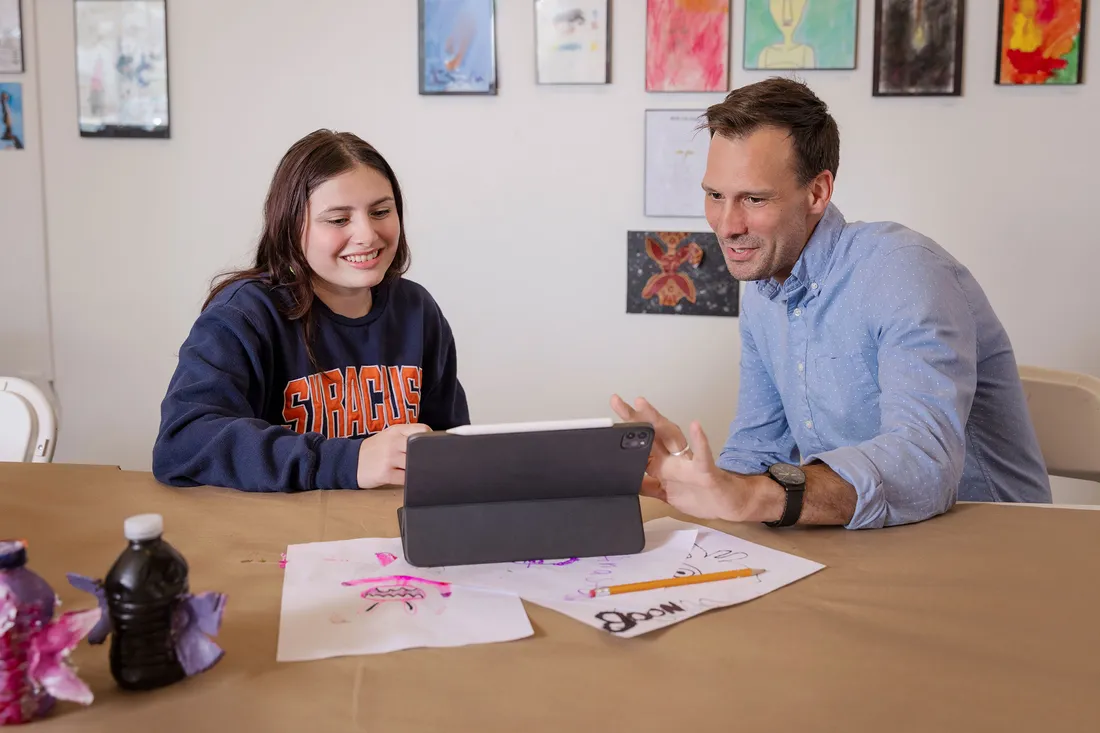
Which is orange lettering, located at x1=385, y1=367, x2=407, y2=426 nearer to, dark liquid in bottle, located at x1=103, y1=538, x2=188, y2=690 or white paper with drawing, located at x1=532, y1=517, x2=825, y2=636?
white paper with drawing, located at x1=532, y1=517, x2=825, y2=636

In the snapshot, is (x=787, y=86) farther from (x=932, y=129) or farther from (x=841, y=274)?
(x=932, y=129)

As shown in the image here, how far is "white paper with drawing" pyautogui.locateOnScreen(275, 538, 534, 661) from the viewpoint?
963mm

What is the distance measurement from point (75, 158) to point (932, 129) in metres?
2.71

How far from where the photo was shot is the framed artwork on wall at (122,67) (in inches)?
128

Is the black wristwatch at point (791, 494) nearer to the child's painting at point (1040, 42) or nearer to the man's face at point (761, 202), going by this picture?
the man's face at point (761, 202)

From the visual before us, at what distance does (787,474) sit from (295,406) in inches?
34.9

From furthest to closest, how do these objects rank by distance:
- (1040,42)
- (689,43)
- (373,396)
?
1. (689,43)
2. (1040,42)
3. (373,396)

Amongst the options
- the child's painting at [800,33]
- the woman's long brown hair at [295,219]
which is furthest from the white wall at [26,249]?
the child's painting at [800,33]

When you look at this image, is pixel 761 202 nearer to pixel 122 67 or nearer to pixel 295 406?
pixel 295 406

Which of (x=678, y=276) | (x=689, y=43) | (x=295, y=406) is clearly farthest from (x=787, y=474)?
(x=689, y=43)

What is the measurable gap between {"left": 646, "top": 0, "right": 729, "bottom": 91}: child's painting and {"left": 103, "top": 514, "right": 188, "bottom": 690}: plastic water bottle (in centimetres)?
250

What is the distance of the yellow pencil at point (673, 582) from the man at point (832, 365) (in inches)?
5.5

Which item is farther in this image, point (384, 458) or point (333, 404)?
point (333, 404)

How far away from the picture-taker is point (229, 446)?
149cm
